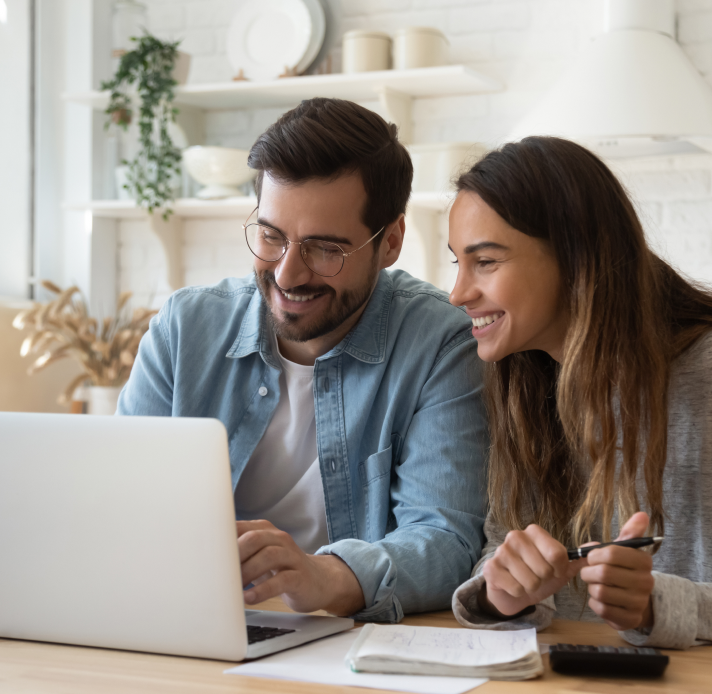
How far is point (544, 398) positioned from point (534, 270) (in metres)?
0.21

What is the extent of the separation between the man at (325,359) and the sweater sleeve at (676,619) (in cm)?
33

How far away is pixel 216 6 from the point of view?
3.01 meters

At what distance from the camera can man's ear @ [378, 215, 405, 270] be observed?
151 centimetres

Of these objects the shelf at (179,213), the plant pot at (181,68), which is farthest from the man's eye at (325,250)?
the plant pot at (181,68)

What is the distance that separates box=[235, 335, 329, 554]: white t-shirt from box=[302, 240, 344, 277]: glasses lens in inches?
6.9

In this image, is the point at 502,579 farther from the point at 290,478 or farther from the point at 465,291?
the point at 290,478

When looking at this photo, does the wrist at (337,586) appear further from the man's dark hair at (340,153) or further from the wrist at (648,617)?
the man's dark hair at (340,153)

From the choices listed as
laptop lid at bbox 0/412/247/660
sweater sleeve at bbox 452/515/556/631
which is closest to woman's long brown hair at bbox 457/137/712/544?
sweater sleeve at bbox 452/515/556/631

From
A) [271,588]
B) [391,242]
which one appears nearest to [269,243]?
[391,242]

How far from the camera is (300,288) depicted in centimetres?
140

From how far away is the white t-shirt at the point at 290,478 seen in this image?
1396 millimetres

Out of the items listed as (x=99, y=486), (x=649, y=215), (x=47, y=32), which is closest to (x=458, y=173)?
(x=99, y=486)

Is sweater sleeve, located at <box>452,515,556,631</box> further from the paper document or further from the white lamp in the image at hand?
the white lamp

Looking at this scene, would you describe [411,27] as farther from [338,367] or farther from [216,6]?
[338,367]
